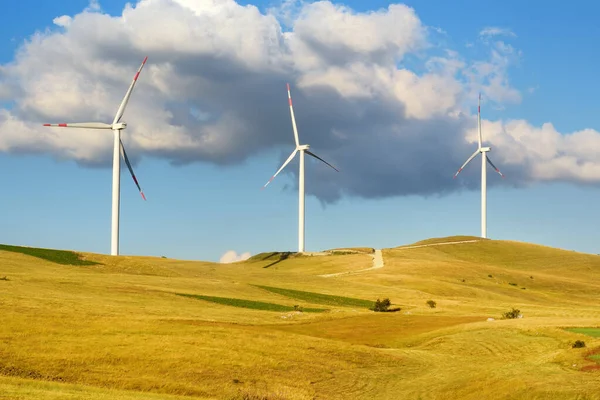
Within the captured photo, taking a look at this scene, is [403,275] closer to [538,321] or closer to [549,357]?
[538,321]

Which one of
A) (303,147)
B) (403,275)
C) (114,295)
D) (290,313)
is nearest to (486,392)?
(290,313)

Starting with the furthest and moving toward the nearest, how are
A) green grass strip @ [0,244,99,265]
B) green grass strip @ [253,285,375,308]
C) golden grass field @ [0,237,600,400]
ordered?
green grass strip @ [0,244,99,265] → green grass strip @ [253,285,375,308] → golden grass field @ [0,237,600,400]

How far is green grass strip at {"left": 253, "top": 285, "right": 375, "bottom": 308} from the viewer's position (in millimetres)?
95750

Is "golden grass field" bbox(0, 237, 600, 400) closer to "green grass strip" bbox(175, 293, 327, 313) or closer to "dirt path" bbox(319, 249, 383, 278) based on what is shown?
"green grass strip" bbox(175, 293, 327, 313)

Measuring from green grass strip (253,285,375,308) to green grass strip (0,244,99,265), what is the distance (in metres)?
30.1

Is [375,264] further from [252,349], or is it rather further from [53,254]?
[252,349]

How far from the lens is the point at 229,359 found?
139 feet

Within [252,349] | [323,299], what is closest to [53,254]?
[323,299]

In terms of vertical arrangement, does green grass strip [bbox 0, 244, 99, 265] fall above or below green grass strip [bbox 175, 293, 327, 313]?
above

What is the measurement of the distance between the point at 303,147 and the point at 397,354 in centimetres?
11475

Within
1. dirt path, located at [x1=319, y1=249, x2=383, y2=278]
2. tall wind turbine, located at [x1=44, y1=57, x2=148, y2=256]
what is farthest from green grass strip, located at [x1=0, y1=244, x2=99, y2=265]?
dirt path, located at [x1=319, y1=249, x2=383, y2=278]

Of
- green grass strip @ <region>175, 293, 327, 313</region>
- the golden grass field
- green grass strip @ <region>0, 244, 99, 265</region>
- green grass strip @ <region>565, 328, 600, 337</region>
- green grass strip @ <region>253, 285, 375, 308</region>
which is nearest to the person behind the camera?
the golden grass field

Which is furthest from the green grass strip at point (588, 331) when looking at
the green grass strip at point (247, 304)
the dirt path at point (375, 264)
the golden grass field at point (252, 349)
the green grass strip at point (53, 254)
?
the dirt path at point (375, 264)

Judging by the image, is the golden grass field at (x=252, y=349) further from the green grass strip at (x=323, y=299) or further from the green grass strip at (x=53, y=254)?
the green grass strip at (x=53, y=254)
